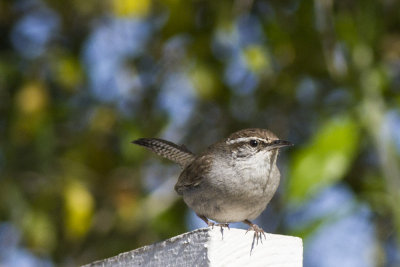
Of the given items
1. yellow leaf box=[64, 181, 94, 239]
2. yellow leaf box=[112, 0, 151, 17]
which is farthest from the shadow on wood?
yellow leaf box=[64, 181, 94, 239]

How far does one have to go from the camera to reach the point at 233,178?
366 cm

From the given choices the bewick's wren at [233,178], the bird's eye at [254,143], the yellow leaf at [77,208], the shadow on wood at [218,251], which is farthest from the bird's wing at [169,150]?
the shadow on wood at [218,251]

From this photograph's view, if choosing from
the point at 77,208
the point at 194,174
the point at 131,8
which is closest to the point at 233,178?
the point at 194,174

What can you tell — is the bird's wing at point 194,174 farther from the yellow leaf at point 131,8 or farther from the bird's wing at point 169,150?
the yellow leaf at point 131,8

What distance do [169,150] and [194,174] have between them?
57cm

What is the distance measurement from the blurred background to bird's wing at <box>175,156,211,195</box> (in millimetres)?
987

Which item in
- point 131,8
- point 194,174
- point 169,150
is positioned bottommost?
point 194,174

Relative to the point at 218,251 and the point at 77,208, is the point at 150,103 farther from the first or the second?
the point at 218,251

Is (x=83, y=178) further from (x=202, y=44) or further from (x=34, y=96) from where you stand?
(x=202, y=44)

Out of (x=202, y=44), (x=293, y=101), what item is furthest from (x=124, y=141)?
(x=293, y=101)

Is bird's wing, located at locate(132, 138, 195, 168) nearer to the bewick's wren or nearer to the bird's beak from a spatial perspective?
the bewick's wren

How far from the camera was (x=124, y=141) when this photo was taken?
18.4 ft

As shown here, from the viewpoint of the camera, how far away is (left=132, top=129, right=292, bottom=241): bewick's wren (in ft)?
11.6

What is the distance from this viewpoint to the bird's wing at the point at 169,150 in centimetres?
418
